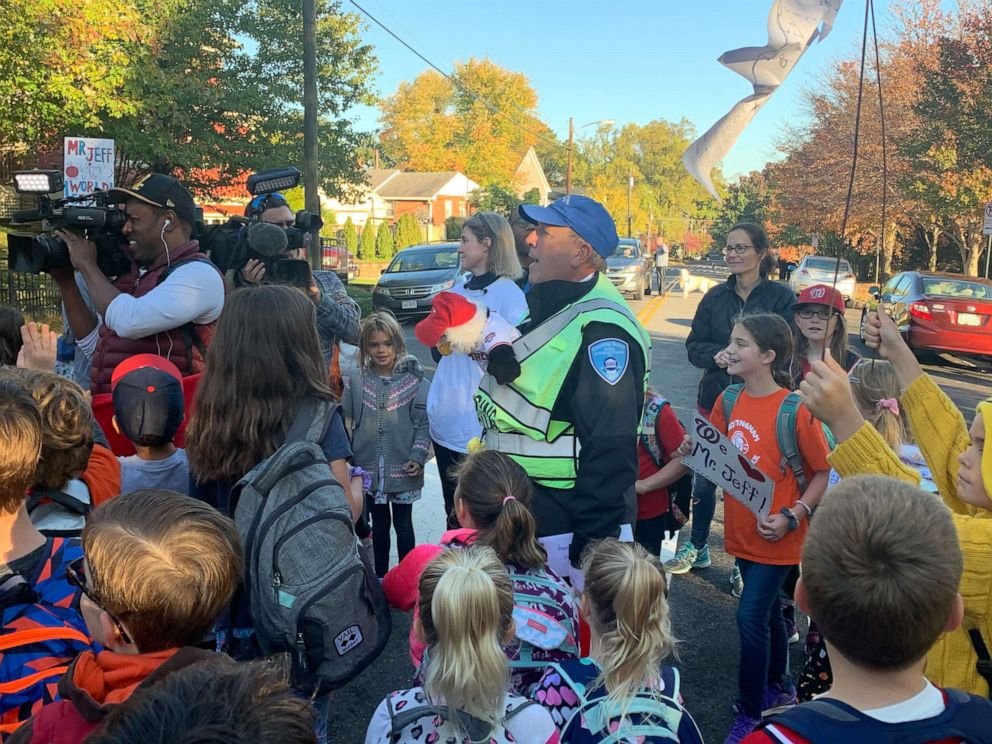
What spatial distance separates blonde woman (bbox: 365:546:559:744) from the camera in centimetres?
196

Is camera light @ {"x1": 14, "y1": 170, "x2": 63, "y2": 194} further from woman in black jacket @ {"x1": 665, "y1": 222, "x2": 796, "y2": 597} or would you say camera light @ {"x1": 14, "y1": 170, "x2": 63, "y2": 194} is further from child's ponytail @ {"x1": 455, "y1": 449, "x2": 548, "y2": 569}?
woman in black jacket @ {"x1": 665, "y1": 222, "x2": 796, "y2": 597}

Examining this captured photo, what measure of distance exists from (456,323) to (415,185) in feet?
204

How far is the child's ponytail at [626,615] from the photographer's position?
2.16m

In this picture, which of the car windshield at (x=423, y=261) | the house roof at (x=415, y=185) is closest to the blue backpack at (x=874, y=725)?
the car windshield at (x=423, y=261)

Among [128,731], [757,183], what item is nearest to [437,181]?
[757,183]

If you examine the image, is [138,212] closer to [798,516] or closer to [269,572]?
[269,572]

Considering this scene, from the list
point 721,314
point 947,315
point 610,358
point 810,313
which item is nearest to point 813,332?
point 810,313

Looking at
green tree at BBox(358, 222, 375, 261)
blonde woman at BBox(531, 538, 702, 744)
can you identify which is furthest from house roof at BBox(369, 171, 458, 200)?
blonde woman at BBox(531, 538, 702, 744)

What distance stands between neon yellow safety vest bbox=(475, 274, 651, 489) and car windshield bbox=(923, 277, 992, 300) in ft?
43.0

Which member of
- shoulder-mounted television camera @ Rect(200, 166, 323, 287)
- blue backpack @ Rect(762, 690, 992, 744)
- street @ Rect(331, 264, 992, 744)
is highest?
shoulder-mounted television camera @ Rect(200, 166, 323, 287)

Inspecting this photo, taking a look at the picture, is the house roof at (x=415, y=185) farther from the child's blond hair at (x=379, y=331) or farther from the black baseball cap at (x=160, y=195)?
the black baseball cap at (x=160, y=195)

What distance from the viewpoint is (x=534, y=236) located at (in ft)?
9.93

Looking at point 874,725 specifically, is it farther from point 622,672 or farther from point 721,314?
point 721,314

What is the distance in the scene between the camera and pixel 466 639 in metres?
2.02
